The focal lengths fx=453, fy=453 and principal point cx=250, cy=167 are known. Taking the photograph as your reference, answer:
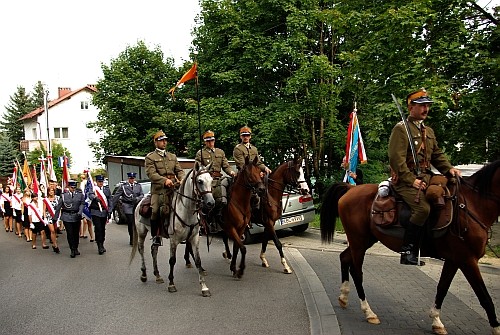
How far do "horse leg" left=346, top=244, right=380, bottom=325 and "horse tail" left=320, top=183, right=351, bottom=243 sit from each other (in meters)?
0.66

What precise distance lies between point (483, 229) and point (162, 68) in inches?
1099

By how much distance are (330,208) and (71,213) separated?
8424mm

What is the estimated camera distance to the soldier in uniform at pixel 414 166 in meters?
5.40

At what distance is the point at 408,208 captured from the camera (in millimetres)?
5621

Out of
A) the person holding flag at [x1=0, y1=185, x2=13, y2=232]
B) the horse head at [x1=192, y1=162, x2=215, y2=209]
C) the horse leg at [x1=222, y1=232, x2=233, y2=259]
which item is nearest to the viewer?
the horse head at [x1=192, y1=162, x2=215, y2=209]

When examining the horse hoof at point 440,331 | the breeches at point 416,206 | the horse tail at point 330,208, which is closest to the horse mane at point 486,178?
the breeches at point 416,206

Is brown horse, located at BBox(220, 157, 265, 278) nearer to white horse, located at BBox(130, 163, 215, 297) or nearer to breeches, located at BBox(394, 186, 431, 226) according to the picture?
white horse, located at BBox(130, 163, 215, 297)

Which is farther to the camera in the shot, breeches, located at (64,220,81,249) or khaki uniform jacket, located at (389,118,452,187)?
breeches, located at (64,220,81,249)

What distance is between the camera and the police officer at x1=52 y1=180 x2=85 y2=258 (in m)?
12.6

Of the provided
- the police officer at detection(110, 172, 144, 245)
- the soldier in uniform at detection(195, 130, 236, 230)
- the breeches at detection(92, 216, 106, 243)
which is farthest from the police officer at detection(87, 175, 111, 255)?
the soldier in uniform at detection(195, 130, 236, 230)

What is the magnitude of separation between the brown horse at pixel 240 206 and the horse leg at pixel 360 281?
9.14 feet

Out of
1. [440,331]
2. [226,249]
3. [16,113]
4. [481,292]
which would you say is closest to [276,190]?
[226,249]

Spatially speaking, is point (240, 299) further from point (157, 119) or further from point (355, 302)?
point (157, 119)

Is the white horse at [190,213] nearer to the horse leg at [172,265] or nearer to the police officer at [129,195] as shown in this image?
the horse leg at [172,265]
